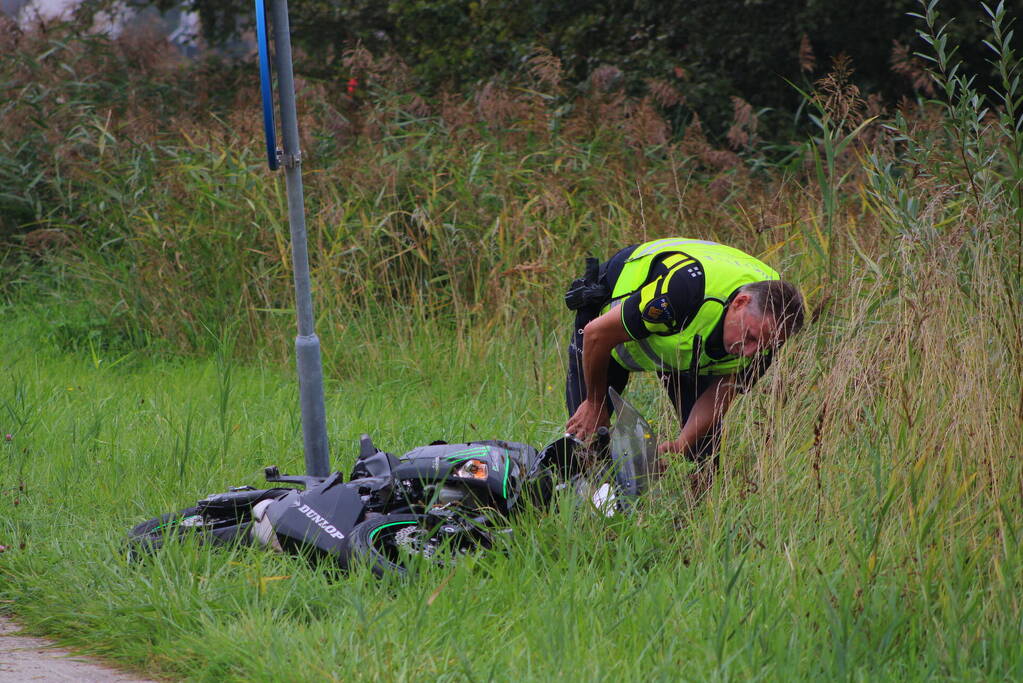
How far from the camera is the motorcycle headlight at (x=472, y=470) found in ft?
12.5

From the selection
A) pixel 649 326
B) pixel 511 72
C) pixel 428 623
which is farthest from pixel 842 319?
pixel 511 72

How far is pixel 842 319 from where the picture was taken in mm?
4590

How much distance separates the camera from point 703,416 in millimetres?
4352

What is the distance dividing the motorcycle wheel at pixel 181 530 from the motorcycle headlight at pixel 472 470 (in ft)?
2.39

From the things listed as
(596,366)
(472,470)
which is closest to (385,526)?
(472,470)

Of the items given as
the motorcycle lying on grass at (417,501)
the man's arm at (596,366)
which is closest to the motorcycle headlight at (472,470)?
the motorcycle lying on grass at (417,501)

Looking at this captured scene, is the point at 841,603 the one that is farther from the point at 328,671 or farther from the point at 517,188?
the point at 517,188

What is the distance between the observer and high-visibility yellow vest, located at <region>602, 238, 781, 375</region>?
436cm

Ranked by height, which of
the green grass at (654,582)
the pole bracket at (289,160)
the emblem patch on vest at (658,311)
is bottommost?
the green grass at (654,582)

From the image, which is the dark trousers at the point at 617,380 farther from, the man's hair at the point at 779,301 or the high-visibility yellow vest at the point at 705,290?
the man's hair at the point at 779,301

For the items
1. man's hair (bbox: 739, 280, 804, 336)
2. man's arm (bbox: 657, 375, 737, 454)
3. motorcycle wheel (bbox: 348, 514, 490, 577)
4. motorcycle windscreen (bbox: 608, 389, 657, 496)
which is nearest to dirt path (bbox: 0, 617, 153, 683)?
motorcycle wheel (bbox: 348, 514, 490, 577)

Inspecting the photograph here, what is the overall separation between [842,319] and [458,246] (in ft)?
10.1

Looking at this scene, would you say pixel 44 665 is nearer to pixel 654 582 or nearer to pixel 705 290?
pixel 654 582

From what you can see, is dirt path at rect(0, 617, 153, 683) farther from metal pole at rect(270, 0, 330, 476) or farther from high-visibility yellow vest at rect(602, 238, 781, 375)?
high-visibility yellow vest at rect(602, 238, 781, 375)
